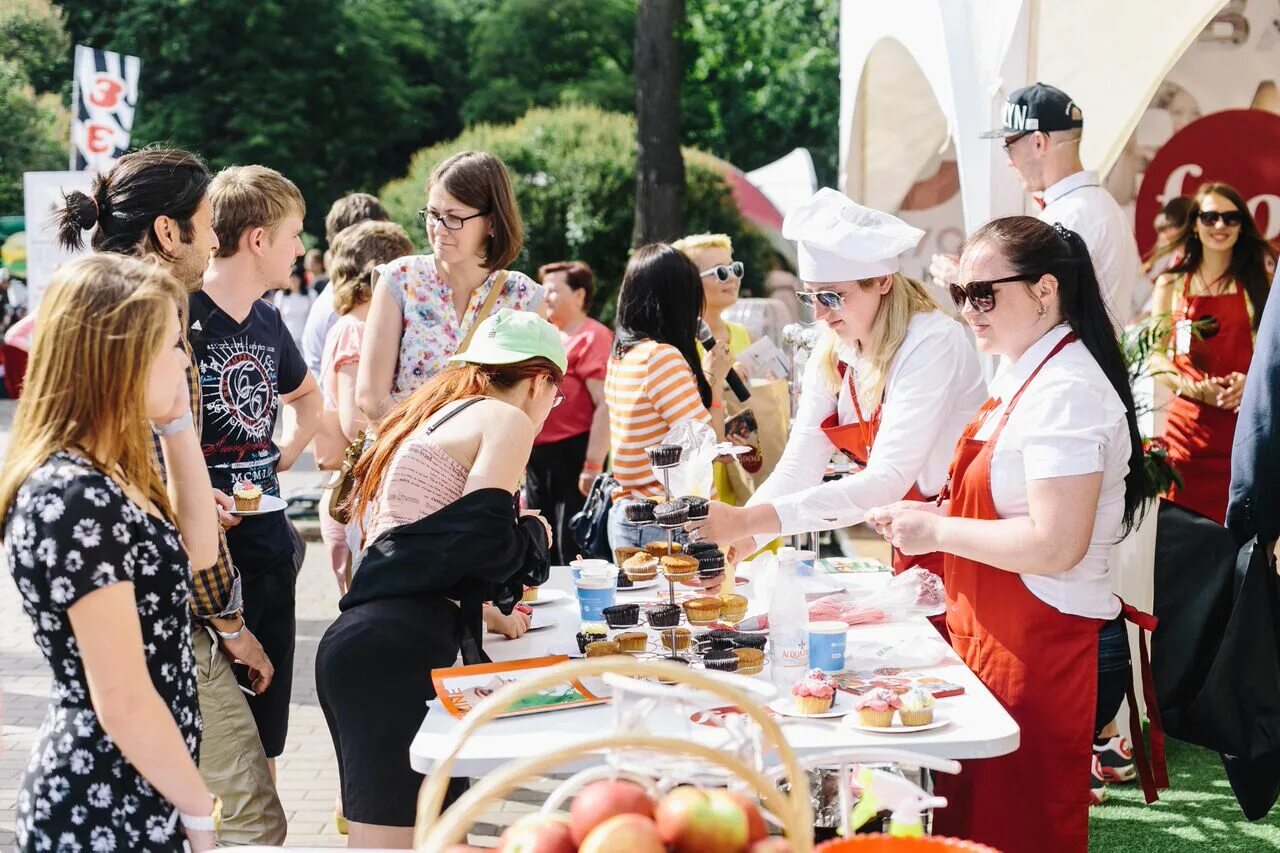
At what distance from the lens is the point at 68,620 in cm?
196

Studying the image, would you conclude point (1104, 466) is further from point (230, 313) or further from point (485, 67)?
point (485, 67)

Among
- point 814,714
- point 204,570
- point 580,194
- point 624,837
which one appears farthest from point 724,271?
point 580,194

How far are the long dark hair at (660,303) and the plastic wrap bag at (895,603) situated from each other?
5.24ft

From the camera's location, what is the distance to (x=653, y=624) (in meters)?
2.93

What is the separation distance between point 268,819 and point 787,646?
4.17 feet

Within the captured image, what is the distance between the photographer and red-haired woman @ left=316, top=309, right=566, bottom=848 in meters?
2.64

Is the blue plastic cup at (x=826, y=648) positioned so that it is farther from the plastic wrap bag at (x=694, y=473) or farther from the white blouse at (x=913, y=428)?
the plastic wrap bag at (x=694, y=473)

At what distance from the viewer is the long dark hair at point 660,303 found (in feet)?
15.1

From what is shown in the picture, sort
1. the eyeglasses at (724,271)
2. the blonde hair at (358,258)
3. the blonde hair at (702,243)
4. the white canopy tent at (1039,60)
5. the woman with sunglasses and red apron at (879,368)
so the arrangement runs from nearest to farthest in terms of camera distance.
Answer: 1. the woman with sunglasses and red apron at (879,368)
2. the white canopy tent at (1039,60)
3. the blonde hair at (358,258)
4. the eyeglasses at (724,271)
5. the blonde hair at (702,243)

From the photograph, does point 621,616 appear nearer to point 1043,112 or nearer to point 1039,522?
point 1039,522

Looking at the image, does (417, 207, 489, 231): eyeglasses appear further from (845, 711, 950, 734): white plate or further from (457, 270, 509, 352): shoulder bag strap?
(845, 711, 950, 734): white plate

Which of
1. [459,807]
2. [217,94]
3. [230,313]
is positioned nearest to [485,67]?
[217,94]

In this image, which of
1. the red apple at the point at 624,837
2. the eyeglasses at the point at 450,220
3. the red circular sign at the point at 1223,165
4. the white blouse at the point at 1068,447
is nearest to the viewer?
the red apple at the point at 624,837

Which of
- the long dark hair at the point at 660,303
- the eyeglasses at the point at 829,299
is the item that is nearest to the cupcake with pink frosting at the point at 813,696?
the eyeglasses at the point at 829,299
